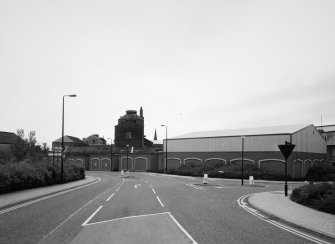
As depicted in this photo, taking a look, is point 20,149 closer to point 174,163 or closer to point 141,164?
point 174,163

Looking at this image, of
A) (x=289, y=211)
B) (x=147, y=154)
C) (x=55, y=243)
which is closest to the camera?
(x=55, y=243)

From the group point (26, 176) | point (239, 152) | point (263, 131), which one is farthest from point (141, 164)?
point (26, 176)

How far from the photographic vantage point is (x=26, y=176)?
24.6 m

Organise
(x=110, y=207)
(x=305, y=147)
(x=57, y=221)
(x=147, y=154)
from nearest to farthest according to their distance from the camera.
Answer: (x=57, y=221) < (x=110, y=207) < (x=305, y=147) < (x=147, y=154)

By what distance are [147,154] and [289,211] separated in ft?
204

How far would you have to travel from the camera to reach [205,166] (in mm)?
59844

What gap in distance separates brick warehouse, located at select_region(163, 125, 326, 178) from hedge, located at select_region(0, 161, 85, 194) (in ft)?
104

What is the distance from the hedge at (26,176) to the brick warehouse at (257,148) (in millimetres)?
31658

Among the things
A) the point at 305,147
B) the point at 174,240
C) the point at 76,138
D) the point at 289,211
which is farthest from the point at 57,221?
the point at 76,138

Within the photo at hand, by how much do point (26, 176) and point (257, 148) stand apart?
39.8 m

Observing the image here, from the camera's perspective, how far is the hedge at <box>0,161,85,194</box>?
2167 centimetres

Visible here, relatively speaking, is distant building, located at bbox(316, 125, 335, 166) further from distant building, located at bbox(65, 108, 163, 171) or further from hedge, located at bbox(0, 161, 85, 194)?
hedge, located at bbox(0, 161, 85, 194)

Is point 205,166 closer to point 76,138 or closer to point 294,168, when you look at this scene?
point 294,168

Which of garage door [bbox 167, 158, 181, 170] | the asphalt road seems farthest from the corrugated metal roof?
the asphalt road
